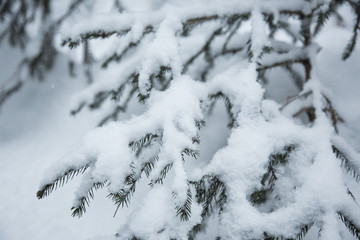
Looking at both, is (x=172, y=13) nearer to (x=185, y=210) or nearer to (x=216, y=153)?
(x=216, y=153)

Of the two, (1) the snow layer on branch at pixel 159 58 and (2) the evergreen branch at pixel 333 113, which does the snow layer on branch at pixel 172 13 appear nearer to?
(1) the snow layer on branch at pixel 159 58

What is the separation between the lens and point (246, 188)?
97 cm

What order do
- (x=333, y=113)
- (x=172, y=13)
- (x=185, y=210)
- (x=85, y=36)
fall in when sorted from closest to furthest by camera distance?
(x=185, y=210) < (x=85, y=36) < (x=172, y=13) < (x=333, y=113)

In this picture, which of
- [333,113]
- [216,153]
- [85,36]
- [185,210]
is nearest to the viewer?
[185,210]

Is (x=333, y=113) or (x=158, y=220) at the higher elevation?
(x=158, y=220)

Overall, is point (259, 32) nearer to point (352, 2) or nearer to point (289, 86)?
point (352, 2)

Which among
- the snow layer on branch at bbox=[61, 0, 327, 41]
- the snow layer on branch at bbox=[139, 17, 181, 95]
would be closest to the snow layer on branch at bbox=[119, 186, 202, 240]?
the snow layer on branch at bbox=[139, 17, 181, 95]

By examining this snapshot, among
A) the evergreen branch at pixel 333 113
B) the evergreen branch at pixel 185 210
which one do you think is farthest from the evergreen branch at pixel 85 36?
the evergreen branch at pixel 333 113

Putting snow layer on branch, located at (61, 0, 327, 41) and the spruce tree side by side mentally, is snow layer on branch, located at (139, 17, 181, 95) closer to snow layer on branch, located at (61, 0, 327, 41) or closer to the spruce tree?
the spruce tree

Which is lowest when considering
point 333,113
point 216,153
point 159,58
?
point 333,113

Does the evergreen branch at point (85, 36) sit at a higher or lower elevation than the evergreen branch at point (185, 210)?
higher

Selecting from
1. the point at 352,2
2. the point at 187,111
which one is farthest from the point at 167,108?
the point at 352,2

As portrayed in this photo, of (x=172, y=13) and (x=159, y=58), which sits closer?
(x=159, y=58)

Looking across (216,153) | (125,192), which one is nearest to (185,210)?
(125,192)
